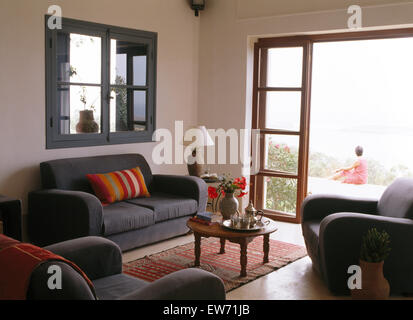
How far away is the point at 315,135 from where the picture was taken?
921 cm

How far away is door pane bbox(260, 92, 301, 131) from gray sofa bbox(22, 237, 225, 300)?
3458mm

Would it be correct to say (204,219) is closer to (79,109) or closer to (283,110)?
(79,109)

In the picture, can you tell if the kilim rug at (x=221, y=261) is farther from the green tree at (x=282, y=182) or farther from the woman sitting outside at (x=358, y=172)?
the woman sitting outside at (x=358, y=172)

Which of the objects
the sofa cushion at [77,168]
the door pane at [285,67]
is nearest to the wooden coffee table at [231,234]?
the sofa cushion at [77,168]

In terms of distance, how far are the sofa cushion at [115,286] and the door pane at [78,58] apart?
2638mm

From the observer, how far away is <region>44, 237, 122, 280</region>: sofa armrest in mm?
2699

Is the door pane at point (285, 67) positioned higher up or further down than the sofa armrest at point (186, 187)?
higher up

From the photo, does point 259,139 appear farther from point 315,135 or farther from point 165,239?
point 315,135

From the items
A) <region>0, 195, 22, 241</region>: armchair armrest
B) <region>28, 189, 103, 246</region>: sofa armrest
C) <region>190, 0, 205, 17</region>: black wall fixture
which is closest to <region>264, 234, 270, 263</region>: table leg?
<region>28, 189, 103, 246</region>: sofa armrest

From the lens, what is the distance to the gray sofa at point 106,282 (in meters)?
1.92

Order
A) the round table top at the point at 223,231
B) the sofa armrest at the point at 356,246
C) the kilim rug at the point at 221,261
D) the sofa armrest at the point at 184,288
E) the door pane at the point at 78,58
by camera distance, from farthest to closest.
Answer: the door pane at the point at 78,58 → the kilim rug at the point at 221,261 → the round table top at the point at 223,231 → the sofa armrest at the point at 356,246 → the sofa armrest at the point at 184,288

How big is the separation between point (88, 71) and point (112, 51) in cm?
41

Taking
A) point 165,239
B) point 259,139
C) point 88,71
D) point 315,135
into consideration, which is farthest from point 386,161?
point 88,71

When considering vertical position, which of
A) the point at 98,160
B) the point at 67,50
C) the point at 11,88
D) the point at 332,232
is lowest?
the point at 332,232
